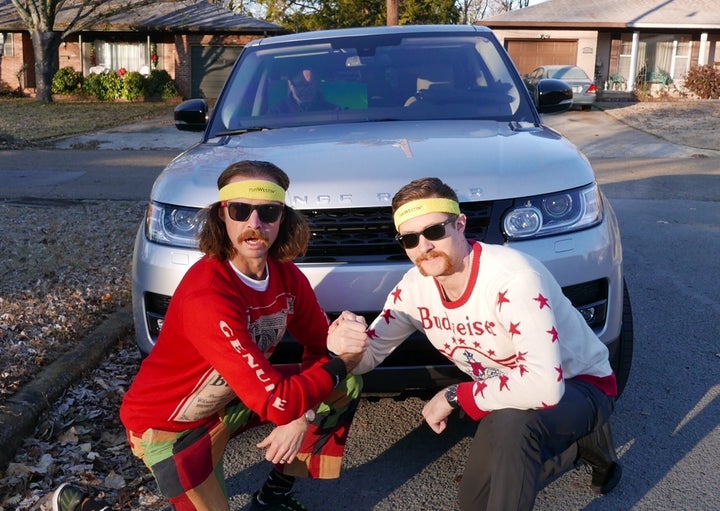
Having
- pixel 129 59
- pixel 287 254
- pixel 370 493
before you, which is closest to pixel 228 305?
pixel 287 254

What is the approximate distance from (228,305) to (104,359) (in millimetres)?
2274

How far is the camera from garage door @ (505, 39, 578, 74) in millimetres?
31797

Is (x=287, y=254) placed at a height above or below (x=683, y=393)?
above

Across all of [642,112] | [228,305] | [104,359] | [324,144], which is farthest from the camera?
[642,112]

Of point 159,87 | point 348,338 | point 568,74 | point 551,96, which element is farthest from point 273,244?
point 159,87

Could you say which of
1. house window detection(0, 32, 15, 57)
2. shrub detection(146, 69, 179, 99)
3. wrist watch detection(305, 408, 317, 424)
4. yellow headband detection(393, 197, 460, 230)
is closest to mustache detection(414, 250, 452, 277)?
yellow headband detection(393, 197, 460, 230)

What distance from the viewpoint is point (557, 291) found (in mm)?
2725

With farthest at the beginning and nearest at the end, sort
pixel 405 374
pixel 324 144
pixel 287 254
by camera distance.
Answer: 1. pixel 324 144
2. pixel 405 374
3. pixel 287 254

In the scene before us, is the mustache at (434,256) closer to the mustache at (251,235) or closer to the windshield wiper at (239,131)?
the mustache at (251,235)

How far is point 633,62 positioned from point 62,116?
2107 cm

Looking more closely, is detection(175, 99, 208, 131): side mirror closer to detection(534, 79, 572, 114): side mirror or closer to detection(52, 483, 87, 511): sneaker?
detection(534, 79, 572, 114): side mirror

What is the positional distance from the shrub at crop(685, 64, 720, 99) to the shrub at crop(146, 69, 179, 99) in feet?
59.9

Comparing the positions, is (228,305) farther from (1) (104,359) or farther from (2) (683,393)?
(2) (683,393)

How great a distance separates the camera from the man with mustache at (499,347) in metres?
2.57
